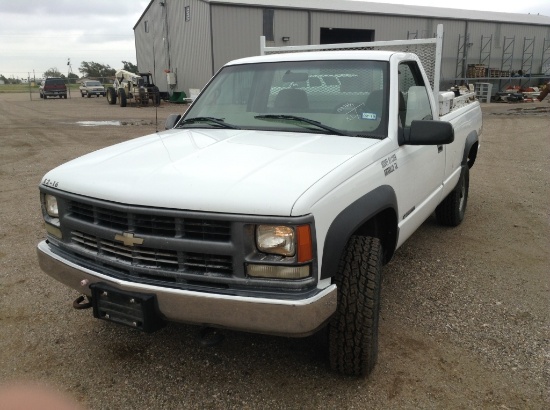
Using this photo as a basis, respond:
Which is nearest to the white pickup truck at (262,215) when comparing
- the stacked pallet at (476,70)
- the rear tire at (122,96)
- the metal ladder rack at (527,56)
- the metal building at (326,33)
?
the metal building at (326,33)

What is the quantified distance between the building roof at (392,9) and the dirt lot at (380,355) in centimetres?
2382

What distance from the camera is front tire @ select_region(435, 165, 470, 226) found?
211 inches

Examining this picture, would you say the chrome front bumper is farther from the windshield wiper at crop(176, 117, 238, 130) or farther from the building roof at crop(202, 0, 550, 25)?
the building roof at crop(202, 0, 550, 25)

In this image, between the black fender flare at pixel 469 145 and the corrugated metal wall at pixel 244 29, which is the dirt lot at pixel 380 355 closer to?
the black fender flare at pixel 469 145

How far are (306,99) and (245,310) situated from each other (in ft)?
6.08

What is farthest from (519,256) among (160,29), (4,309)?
(160,29)

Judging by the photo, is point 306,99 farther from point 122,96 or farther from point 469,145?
point 122,96

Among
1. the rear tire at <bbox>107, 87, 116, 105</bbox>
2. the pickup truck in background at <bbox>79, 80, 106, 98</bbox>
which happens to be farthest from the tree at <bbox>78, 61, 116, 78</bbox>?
the rear tire at <bbox>107, 87, 116, 105</bbox>

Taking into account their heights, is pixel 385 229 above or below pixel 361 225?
below

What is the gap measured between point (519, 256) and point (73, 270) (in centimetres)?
396

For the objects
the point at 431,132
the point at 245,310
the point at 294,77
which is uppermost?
the point at 294,77

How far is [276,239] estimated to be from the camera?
228 centimetres

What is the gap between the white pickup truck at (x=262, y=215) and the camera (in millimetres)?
2293

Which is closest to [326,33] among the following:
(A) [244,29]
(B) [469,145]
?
(A) [244,29]
